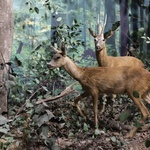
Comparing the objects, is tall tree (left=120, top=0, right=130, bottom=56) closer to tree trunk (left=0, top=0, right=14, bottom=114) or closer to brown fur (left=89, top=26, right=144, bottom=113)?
brown fur (left=89, top=26, right=144, bottom=113)

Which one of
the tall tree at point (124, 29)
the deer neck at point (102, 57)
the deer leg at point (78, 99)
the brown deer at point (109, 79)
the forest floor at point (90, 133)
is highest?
the tall tree at point (124, 29)

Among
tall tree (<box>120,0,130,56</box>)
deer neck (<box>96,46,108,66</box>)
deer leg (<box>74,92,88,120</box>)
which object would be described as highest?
tall tree (<box>120,0,130,56</box>)

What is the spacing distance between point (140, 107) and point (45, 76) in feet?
6.07

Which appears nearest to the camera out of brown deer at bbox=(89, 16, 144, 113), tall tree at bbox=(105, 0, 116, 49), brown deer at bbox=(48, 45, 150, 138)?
brown deer at bbox=(48, 45, 150, 138)

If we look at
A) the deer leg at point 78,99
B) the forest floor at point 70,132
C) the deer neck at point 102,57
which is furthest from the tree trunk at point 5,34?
the deer neck at point 102,57

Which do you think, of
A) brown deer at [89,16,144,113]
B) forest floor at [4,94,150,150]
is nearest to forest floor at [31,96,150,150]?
forest floor at [4,94,150,150]

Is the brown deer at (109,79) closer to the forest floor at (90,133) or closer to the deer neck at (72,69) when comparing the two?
the deer neck at (72,69)

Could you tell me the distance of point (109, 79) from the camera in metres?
3.50

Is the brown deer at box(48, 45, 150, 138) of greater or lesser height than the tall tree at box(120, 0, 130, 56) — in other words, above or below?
below

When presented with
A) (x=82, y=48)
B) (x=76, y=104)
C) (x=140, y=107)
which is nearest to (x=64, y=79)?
(x=82, y=48)

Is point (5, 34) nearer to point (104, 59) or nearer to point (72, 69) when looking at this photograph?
point (72, 69)

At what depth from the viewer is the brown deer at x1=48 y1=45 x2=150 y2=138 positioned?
3.39 metres

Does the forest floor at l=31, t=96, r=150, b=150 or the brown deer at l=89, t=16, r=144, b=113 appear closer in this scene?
the forest floor at l=31, t=96, r=150, b=150

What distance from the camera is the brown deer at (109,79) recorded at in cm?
339
